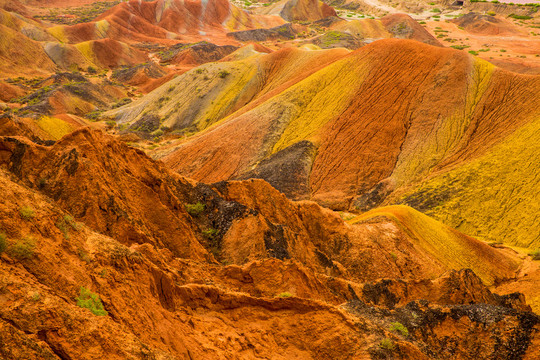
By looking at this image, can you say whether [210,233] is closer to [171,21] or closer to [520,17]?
[171,21]

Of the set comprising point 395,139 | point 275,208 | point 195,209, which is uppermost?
point 195,209

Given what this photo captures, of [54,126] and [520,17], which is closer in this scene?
[54,126]

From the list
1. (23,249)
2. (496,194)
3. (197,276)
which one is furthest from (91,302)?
(496,194)

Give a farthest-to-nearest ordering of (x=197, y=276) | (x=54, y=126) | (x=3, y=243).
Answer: (x=54, y=126) < (x=197, y=276) < (x=3, y=243)

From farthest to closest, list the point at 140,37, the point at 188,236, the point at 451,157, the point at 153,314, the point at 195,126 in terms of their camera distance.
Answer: the point at 140,37, the point at 195,126, the point at 451,157, the point at 188,236, the point at 153,314

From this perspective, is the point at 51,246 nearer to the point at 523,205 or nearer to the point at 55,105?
the point at 523,205

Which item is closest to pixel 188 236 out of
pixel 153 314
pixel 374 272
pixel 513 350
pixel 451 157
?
pixel 153 314
